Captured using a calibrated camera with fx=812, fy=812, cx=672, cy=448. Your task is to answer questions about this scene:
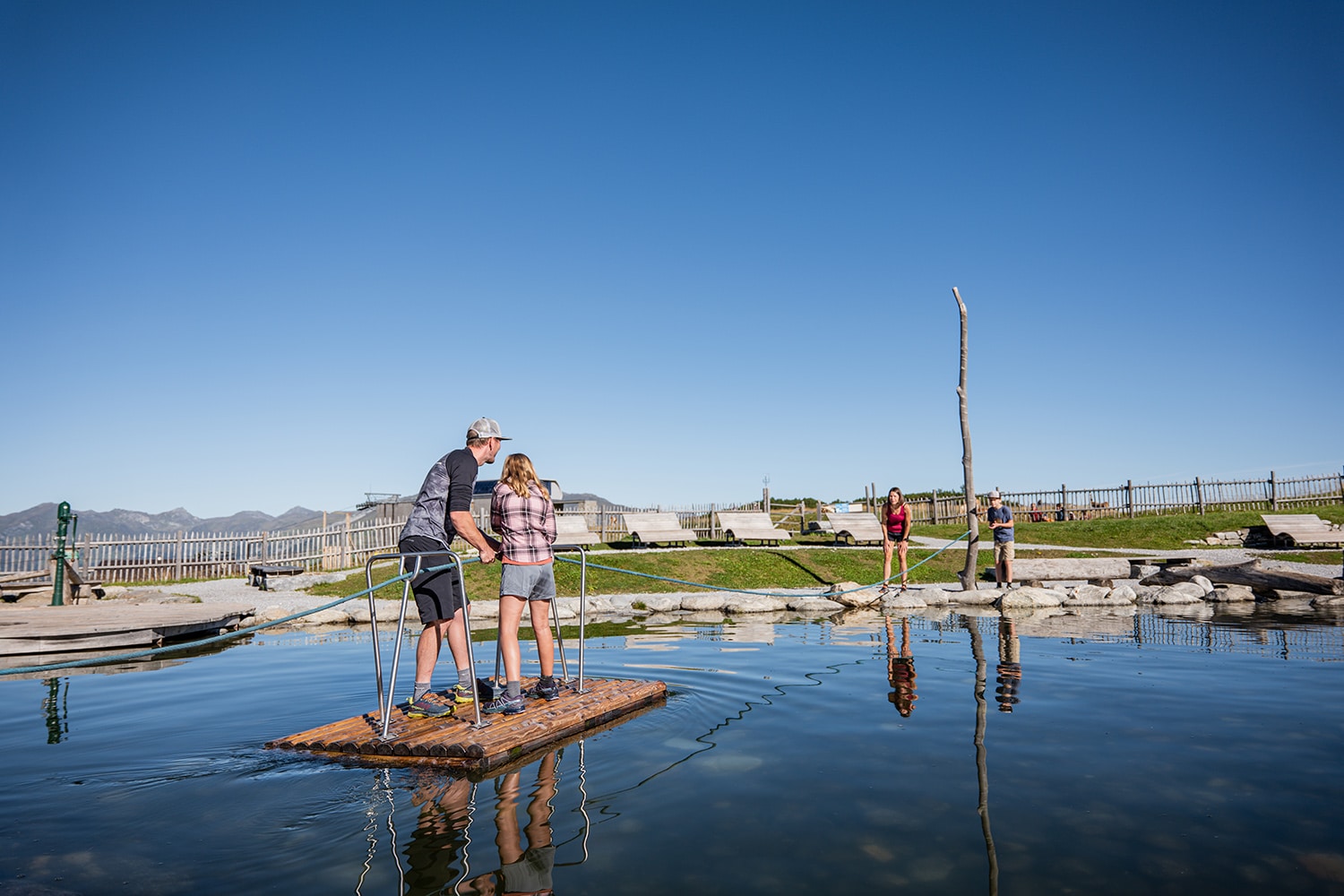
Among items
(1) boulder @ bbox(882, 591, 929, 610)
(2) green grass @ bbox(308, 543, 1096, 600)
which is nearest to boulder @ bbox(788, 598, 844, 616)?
(1) boulder @ bbox(882, 591, 929, 610)

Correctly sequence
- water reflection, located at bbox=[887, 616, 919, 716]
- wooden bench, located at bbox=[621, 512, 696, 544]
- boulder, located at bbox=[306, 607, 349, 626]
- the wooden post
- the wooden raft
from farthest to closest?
1. wooden bench, located at bbox=[621, 512, 696, 544]
2. the wooden post
3. boulder, located at bbox=[306, 607, 349, 626]
4. water reflection, located at bbox=[887, 616, 919, 716]
5. the wooden raft

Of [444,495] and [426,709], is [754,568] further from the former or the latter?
[444,495]

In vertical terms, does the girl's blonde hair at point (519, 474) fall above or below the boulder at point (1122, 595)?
above

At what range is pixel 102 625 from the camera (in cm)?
1178

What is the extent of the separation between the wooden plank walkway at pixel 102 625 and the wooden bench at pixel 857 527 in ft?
59.0

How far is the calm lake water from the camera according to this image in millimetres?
3418

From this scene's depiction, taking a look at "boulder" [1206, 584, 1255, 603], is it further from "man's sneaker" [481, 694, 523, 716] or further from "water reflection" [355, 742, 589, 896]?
"water reflection" [355, 742, 589, 896]

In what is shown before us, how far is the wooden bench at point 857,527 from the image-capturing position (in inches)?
1046

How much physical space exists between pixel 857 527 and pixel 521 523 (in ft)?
72.0

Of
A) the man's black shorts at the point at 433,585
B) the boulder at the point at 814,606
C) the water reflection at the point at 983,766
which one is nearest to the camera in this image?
the water reflection at the point at 983,766

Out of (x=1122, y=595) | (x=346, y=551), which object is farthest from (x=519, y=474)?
(x=346, y=551)

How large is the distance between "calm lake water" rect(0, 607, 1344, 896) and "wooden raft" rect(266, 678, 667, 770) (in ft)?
0.60

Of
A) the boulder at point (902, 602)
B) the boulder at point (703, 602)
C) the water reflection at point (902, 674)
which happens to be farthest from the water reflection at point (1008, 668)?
the boulder at point (703, 602)

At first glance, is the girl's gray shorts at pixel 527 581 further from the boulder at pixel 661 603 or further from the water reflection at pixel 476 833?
the boulder at pixel 661 603
